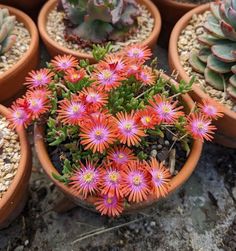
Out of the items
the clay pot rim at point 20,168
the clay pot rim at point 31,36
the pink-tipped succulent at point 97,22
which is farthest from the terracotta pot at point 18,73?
the clay pot rim at point 20,168

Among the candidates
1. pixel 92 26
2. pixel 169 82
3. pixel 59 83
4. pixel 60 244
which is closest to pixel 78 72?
pixel 59 83

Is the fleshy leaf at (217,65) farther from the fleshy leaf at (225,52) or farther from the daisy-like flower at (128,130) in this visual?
the daisy-like flower at (128,130)

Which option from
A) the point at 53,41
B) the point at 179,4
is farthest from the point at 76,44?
the point at 179,4

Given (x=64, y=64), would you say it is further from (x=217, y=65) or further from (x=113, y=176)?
(x=217, y=65)

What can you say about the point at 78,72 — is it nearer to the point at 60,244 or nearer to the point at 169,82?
the point at 169,82

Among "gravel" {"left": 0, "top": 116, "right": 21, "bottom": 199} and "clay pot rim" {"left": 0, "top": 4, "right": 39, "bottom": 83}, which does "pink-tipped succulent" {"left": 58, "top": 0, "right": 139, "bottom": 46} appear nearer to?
"clay pot rim" {"left": 0, "top": 4, "right": 39, "bottom": 83}

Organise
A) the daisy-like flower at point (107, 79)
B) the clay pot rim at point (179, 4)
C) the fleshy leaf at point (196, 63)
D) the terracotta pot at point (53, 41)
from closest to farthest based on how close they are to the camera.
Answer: the daisy-like flower at point (107, 79) < the fleshy leaf at point (196, 63) < the terracotta pot at point (53, 41) < the clay pot rim at point (179, 4)

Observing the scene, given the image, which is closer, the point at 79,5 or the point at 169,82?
the point at 169,82

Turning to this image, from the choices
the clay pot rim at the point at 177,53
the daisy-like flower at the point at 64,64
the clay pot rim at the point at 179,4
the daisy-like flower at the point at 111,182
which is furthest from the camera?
the clay pot rim at the point at 179,4
